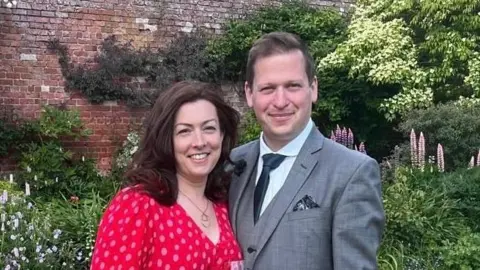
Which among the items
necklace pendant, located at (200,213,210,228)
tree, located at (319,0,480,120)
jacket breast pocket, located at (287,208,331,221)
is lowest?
necklace pendant, located at (200,213,210,228)

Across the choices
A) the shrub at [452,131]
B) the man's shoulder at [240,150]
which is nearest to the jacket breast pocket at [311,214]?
the man's shoulder at [240,150]

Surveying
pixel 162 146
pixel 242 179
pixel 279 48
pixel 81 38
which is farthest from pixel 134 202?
pixel 81 38

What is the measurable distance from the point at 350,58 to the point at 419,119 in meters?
1.62

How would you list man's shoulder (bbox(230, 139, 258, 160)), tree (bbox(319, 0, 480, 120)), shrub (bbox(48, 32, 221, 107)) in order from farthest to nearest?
tree (bbox(319, 0, 480, 120)) → shrub (bbox(48, 32, 221, 107)) → man's shoulder (bbox(230, 139, 258, 160))

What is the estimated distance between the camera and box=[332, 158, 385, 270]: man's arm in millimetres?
2201

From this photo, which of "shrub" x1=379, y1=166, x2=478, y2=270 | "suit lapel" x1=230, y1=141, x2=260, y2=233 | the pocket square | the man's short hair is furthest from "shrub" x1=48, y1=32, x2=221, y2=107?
the pocket square

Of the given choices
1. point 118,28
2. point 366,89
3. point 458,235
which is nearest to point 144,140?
point 458,235

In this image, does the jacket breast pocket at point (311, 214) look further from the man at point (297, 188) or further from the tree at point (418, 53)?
the tree at point (418, 53)

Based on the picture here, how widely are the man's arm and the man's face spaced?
1.00 feet

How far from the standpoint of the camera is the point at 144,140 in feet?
8.16

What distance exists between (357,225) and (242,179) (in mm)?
587

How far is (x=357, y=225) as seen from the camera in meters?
2.21

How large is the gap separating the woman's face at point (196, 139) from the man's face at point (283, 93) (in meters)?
0.18

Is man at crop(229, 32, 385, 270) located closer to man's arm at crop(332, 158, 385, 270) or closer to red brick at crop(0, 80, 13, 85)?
man's arm at crop(332, 158, 385, 270)
